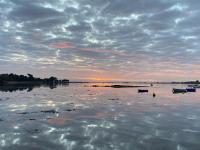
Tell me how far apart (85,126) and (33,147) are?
1078 cm

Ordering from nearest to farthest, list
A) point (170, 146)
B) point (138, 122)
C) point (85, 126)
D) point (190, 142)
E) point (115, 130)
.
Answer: point (170, 146), point (190, 142), point (115, 130), point (85, 126), point (138, 122)

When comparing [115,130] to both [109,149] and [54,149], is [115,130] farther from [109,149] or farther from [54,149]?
[54,149]

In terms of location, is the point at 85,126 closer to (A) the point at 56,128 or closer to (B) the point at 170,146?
(A) the point at 56,128

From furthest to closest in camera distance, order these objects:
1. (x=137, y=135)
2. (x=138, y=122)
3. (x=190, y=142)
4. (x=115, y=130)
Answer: (x=138, y=122), (x=115, y=130), (x=137, y=135), (x=190, y=142)

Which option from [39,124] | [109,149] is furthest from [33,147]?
[39,124]

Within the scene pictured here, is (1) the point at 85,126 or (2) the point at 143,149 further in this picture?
(1) the point at 85,126

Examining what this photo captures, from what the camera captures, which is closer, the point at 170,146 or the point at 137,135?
the point at 170,146

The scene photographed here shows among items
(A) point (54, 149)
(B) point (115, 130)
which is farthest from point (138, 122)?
(A) point (54, 149)

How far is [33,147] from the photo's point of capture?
876 inches

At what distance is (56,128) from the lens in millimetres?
30578

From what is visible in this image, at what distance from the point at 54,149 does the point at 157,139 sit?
996 centimetres

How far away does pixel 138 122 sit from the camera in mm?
35531

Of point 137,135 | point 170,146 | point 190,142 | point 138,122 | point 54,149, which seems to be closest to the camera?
point 54,149

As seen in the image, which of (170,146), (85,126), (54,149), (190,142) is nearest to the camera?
(54,149)
